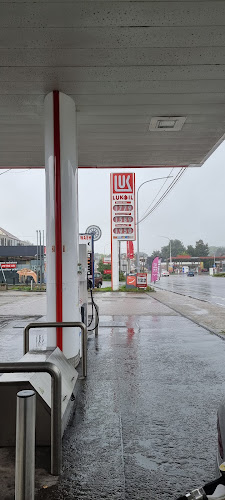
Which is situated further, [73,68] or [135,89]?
[135,89]

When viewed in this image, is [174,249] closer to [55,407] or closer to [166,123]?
[166,123]

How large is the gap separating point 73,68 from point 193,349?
17.2 ft

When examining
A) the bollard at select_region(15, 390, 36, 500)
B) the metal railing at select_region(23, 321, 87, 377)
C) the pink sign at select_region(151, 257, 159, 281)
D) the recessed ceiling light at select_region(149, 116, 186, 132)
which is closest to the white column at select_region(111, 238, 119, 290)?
the pink sign at select_region(151, 257, 159, 281)

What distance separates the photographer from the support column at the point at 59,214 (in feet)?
19.6

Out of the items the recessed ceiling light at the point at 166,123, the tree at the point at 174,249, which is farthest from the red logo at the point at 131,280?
the tree at the point at 174,249

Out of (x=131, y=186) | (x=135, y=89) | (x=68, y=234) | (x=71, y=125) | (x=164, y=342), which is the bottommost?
(x=164, y=342)

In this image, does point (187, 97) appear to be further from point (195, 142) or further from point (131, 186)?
point (131, 186)

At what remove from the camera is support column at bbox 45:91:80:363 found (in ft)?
19.6

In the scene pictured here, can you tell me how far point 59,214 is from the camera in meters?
5.99

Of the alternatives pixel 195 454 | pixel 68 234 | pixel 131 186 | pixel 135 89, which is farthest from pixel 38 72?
pixel 131 186

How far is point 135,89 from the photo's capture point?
230 inches

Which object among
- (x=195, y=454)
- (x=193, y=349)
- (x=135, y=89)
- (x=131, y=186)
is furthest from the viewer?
(x=131, y=186)

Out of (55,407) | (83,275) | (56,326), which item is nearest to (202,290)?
(83,275)

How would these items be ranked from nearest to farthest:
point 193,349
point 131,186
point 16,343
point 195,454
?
point 195,454 → point 193,349 → point 16,343 → point 131,186
